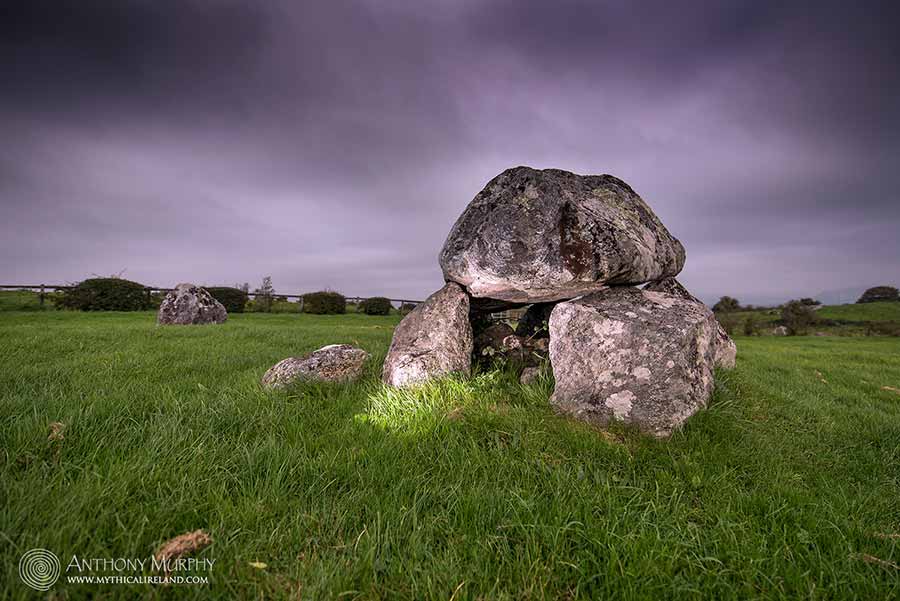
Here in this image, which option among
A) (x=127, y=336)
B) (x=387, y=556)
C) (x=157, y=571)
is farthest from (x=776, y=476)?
(x=127, y=336)

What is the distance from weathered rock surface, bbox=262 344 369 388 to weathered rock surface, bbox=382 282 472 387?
699 millimetres

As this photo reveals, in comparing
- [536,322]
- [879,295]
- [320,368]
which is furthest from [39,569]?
[879,295]

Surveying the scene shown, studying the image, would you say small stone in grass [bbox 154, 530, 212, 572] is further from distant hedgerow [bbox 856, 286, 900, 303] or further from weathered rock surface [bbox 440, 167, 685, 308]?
distant hedgerow [bbox 856, 286, 900, 303]

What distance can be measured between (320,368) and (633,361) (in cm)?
412

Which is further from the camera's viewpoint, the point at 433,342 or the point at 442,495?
the point at 433,342

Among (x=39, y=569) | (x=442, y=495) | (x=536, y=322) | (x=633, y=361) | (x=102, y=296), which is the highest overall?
(x=102, y=296)

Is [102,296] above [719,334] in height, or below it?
above

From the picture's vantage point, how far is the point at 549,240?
15.9 feet

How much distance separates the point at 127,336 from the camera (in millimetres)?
9164

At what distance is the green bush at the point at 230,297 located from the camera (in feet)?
89.4

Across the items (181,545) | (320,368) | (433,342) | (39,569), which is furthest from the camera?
(320,368)

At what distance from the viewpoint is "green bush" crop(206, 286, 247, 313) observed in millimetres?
27250

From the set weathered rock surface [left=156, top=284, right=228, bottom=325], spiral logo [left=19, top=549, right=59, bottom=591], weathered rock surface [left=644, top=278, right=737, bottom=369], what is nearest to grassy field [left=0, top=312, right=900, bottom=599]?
spiral logo [left=19, top=549, right=59, bottom=591]

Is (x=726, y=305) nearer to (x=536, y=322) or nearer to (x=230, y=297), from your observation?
(x=536, y=322)
